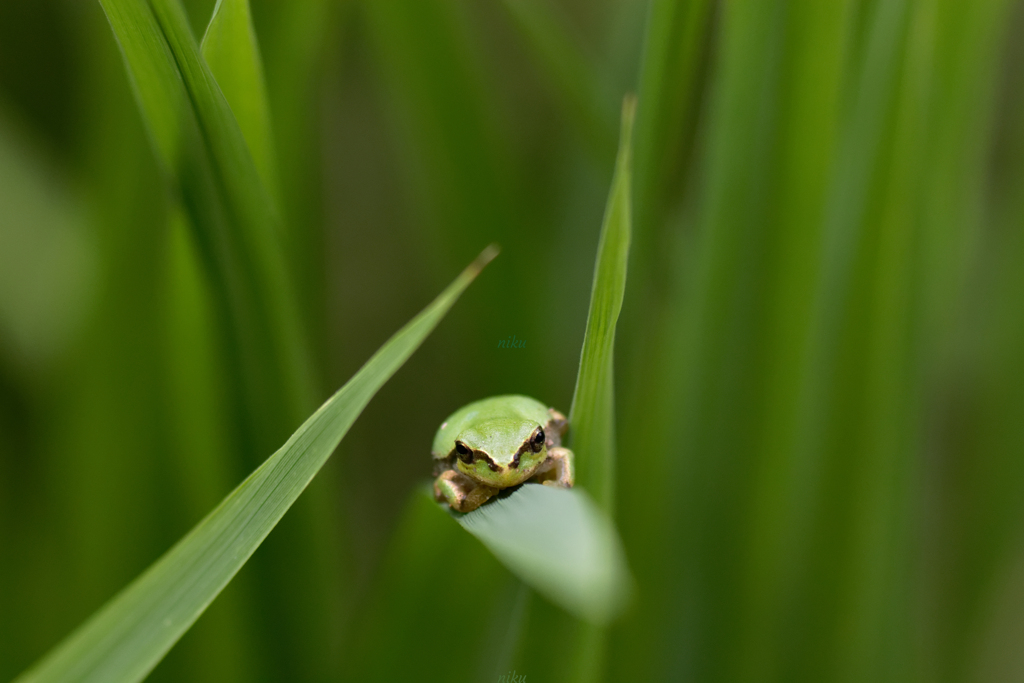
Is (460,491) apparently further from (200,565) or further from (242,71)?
(242,71)

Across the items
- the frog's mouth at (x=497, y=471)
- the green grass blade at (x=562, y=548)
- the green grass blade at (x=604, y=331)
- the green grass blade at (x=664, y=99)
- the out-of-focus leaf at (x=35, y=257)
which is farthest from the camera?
the out-of-focus leaf at (x=35, y=257)

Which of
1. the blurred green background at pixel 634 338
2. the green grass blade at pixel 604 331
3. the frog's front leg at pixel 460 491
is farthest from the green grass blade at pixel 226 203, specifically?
the green grass blade at pixel 604 331

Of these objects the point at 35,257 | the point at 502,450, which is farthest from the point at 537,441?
the point at 35,257

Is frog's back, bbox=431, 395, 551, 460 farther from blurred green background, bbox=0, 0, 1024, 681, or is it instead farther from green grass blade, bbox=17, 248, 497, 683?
green grass blade, bbox=17, 248, 497, 683

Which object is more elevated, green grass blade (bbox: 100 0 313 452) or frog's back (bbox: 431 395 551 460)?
green grass blade (bbox: 100 0 313 452)

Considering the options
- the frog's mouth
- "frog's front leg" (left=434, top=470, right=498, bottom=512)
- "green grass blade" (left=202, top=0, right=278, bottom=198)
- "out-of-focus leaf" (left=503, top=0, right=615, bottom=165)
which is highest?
"out-of-focus leaf" (left=503, top=0, right=615, bottom=165)

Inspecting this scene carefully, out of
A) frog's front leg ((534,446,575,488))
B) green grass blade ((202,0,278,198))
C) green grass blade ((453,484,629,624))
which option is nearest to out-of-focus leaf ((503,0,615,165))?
green grass blade ((202,0,278,198))

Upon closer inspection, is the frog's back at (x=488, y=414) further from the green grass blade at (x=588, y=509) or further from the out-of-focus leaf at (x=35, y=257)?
the out-of-focus leaf at (x=35, y=257)

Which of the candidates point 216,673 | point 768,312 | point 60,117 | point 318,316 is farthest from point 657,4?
point 60,117
